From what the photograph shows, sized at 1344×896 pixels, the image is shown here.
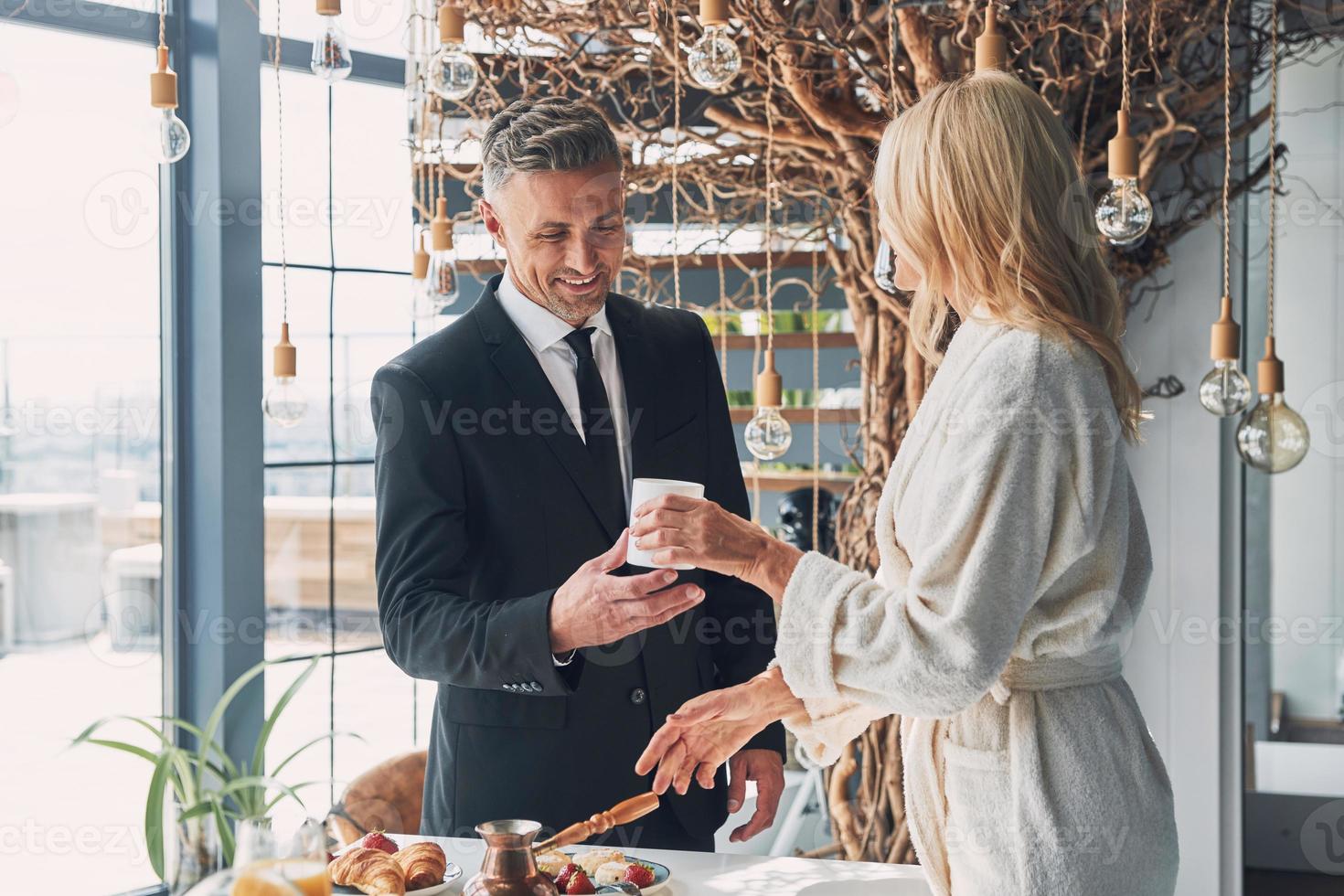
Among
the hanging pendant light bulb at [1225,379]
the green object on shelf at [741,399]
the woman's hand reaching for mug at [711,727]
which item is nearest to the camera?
the woman's hand reaching for mug at [711,727]

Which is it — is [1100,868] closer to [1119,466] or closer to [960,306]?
[1119,466]

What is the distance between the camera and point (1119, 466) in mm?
1270

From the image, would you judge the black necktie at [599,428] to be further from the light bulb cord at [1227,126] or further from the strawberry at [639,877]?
the light bulb cord at [1227,126]

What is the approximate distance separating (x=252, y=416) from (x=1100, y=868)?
2.52m

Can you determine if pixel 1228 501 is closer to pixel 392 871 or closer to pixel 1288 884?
pixel 1288 884

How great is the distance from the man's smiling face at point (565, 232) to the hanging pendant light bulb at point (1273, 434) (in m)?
1.41

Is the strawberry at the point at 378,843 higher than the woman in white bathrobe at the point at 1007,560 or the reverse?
the reverse

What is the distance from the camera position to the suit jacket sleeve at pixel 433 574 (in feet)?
5.38

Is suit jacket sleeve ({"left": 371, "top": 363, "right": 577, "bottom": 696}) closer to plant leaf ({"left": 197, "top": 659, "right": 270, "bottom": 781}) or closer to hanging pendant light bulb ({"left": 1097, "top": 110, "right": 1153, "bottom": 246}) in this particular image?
plant leaf ({"left": 197, "top": 659, "right": 270, "bottom": 781})

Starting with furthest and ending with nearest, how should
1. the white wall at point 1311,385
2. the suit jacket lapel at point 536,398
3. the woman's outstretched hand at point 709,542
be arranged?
the white wall at point 1311,385 → the suit jacket lapel at point 536,398 → the woman's outstretched hand at point 709,542

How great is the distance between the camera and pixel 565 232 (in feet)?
6.10

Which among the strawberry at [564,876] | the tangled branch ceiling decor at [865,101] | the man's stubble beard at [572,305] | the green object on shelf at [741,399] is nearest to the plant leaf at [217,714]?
the strawberry at [564,876]

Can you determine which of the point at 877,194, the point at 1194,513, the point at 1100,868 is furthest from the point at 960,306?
the point at 1194,513

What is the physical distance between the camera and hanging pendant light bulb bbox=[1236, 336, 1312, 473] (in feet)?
8.35
